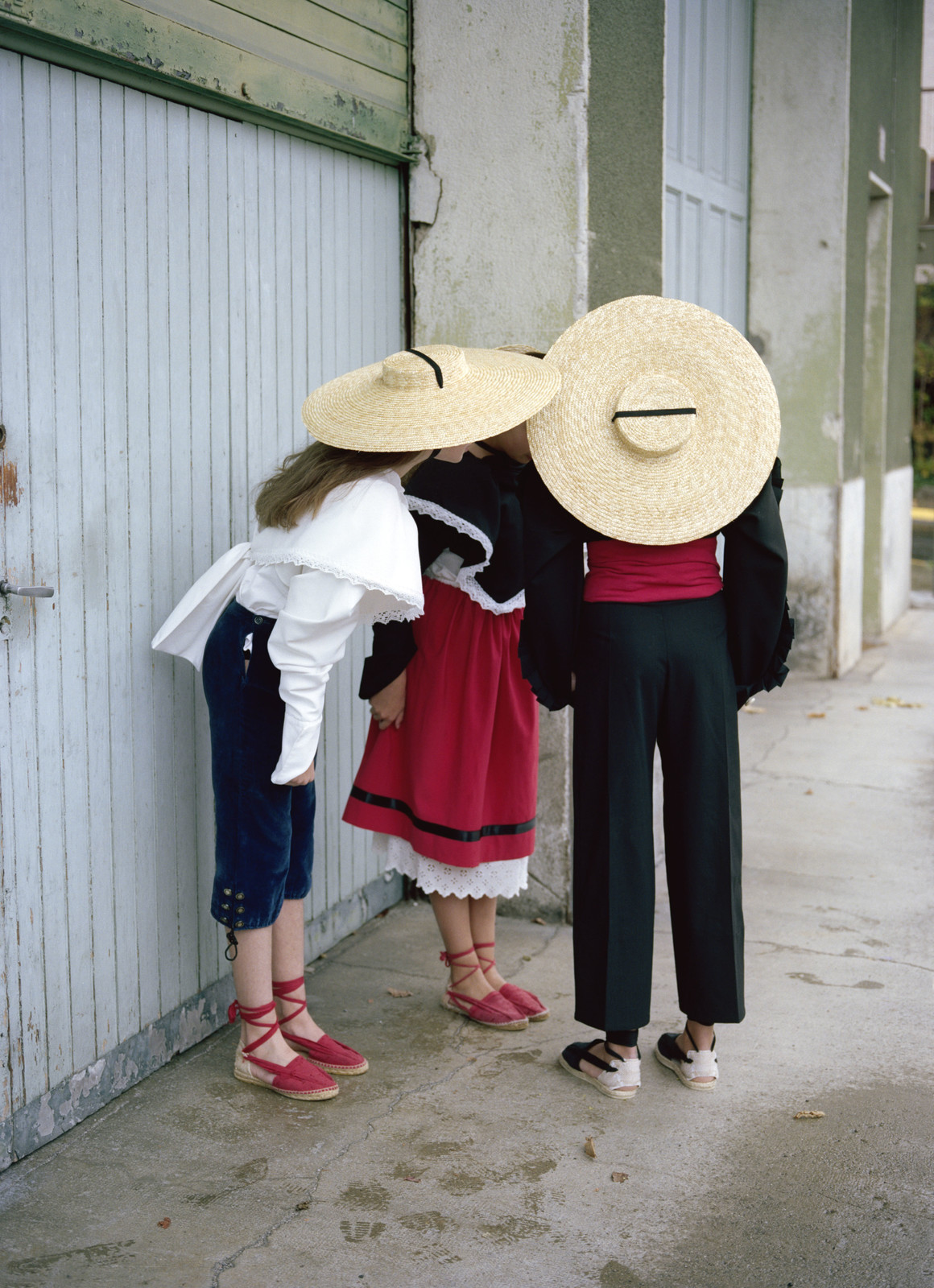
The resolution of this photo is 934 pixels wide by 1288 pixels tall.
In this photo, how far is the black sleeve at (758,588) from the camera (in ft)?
10.1

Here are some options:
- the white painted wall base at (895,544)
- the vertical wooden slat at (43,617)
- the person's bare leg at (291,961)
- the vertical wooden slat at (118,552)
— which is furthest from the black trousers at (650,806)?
the white painted wall base at (895,544)

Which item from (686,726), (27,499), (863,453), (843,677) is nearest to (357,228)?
(27,499)

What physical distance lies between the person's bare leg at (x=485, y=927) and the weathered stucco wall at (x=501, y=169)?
6.19 feet

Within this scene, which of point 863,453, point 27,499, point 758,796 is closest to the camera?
point 27,499

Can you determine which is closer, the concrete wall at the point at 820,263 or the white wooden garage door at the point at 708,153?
the white wooden garage door at the point at 708,153

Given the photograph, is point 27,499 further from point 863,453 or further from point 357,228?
point 863,453

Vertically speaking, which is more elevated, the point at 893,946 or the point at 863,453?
the point at 863,453

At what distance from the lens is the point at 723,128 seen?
7574 mm

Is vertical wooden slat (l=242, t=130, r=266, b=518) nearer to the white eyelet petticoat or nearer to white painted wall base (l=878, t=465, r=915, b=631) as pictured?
the white eyelet petticoat

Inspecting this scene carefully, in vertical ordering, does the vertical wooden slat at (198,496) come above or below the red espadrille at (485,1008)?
above

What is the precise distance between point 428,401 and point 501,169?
5.51ft

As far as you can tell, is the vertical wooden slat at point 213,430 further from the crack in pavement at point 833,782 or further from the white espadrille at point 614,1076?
the crack in pavement at point 833,782

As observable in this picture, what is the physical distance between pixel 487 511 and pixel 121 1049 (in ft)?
5.47

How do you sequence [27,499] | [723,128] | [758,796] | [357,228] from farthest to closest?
[723,128] < [758,796] < [357,228] < [27,499]
